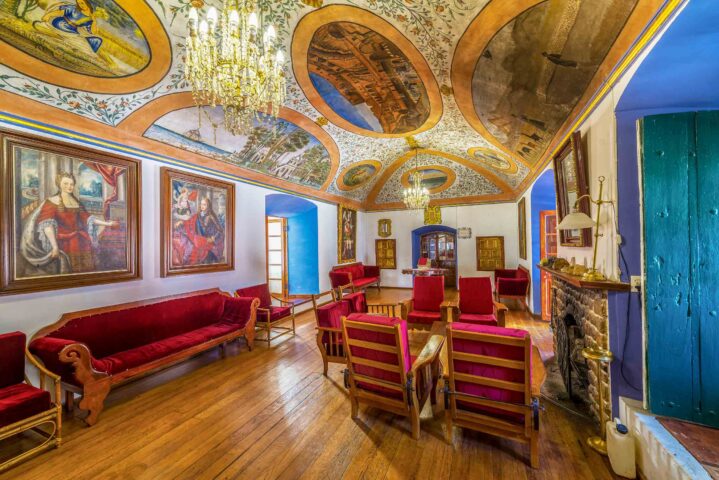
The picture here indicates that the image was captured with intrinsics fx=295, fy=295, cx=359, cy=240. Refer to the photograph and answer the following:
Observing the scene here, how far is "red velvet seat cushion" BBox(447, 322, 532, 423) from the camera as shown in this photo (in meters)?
2.17

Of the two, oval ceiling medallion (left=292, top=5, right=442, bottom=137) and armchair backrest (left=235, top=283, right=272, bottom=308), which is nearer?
oval ceiling medallion (left=292, top=5, right=442, bottom=137)

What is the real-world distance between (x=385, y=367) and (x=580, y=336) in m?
2.28

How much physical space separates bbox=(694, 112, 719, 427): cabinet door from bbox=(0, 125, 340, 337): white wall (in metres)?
5.93

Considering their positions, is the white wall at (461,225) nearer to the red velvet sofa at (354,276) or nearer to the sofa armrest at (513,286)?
the red velvet sofa at (354,276)

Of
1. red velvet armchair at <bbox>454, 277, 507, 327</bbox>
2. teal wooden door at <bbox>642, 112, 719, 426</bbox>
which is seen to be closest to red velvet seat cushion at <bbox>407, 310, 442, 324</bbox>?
red velvet armchair at <bbox>454, 277, 507, 327</bbox>

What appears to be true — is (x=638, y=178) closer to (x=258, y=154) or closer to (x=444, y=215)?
(x=258, y=154)

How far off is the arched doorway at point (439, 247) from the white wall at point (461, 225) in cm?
23

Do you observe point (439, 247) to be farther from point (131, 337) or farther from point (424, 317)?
point (131, 337)

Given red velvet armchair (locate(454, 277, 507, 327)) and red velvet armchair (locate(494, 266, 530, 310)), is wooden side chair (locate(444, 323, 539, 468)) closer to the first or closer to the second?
red velvet armchair (locate(454, 277, 507, 327))

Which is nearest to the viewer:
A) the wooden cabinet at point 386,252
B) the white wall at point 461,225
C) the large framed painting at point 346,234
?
the large framed painting at point 346,234

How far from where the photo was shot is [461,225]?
1035 centimetres

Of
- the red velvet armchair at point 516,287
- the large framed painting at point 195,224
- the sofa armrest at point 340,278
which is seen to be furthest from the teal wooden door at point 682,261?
the sofa armrest at point 340,278

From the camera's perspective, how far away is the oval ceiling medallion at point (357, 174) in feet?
26.7

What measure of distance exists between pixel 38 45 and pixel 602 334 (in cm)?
562
